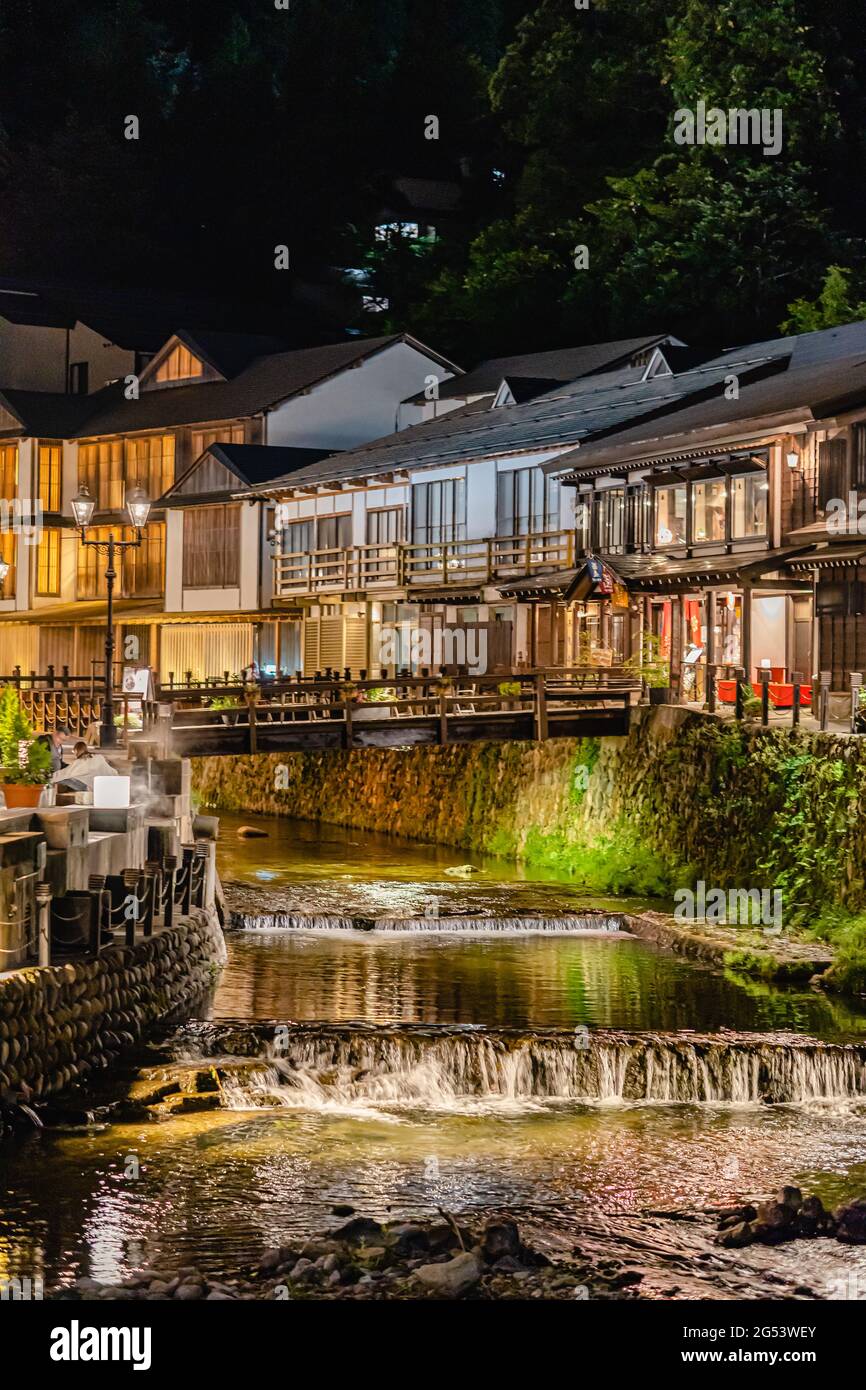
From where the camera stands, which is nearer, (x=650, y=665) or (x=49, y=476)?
(x=650, y=665)

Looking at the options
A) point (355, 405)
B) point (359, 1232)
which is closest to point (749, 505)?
point (355, 405)

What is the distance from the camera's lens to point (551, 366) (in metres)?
53.1

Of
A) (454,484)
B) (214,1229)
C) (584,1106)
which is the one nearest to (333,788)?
(454,484)

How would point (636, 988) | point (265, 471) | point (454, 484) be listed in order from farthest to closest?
point (265, 471)
point (454, 484)
point (636, 988)

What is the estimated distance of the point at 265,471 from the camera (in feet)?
174

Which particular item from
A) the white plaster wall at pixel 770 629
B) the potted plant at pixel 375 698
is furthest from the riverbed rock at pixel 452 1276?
the white plaster wall at pixel 770 629

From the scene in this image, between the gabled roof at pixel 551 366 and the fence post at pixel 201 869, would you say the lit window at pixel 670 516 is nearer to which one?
the gabled roof at pixel 551 366

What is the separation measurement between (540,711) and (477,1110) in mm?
15545

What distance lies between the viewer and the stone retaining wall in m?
16.0

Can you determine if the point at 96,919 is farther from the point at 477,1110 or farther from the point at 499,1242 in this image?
the point at 499,1242

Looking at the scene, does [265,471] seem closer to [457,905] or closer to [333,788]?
[333,788]

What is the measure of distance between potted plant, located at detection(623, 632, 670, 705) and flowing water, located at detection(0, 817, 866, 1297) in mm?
7335

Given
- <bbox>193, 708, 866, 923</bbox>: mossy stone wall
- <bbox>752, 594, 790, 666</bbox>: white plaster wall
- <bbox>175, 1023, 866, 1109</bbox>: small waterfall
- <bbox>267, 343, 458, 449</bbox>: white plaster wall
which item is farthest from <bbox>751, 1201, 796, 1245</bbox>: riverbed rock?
<bbox>267, 343, 458, 449</bbox>: white plaster wall
